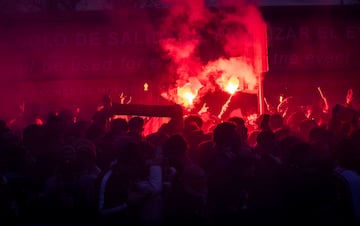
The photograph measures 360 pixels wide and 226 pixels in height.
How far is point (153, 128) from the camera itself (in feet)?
31.9

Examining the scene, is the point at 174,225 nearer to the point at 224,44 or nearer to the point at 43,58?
the point at 224,44

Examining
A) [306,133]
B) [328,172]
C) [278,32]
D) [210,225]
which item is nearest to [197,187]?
[210,225]

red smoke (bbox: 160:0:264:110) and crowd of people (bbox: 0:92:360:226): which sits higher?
red smoke (bbox: 160:0:264:110)

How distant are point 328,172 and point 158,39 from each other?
7.68 metres

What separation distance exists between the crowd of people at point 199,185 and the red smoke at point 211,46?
5.78 metres

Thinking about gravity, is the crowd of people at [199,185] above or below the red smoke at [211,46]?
below

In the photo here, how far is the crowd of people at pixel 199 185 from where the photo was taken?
5.46 metres

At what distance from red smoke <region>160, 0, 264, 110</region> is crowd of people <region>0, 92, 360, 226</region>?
19.0ft

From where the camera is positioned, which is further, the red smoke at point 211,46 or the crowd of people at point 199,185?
the red smoke at point 211,46

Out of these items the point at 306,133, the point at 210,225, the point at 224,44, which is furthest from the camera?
the point at 224,44

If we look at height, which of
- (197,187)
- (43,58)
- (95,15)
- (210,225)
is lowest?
(210,225)

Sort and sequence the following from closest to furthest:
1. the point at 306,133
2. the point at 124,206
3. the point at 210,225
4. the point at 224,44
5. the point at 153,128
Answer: the point at 124,206, the point at 210,225, the point at 306,133, the point at 153,128, the point at 224,44

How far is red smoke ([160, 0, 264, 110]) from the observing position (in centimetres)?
1210

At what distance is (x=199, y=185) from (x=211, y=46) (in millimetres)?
7202
